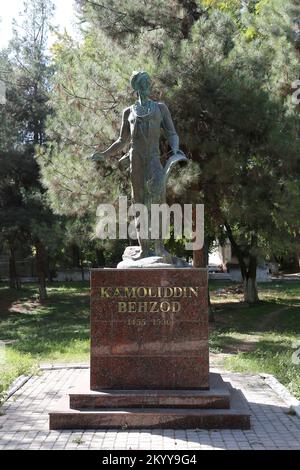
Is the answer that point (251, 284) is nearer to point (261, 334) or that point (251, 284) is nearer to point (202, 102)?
point (261, 334)

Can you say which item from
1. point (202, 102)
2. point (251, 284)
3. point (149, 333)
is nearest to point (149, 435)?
point (149, 333)

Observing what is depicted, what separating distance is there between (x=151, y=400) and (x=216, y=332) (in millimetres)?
8131

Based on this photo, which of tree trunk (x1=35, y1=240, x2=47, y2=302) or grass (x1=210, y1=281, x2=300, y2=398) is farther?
tree trunk (x1=35, y1=240, x2=47, y2=302)

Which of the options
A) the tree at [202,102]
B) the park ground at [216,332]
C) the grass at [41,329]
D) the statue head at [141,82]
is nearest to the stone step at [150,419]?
the park ground at [216,332]

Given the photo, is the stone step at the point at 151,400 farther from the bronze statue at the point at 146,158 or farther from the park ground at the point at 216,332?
the park ground at the point at 216,332

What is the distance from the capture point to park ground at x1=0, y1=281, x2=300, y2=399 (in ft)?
32.0

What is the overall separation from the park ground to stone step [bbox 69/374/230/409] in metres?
1.80

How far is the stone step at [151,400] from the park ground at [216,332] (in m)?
1.80

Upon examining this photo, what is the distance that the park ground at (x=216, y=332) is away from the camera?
32.0 ft

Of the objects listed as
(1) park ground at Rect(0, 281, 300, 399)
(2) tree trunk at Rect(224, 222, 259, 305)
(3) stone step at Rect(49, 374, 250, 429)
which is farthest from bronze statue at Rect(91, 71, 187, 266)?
(2) tree trunk at Rect(224, 222, 259, 305)

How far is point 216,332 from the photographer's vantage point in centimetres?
1410

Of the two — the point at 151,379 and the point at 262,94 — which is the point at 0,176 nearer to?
the point at 262,94

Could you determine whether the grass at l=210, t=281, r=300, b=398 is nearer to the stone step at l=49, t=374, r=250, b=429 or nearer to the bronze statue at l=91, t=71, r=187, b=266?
the stone step at l=49, t=374, r=250, b=429

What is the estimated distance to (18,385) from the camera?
8281 mm
